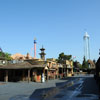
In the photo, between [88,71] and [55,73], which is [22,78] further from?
[88,71]

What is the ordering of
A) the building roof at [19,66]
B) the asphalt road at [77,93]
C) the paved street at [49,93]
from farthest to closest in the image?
the building roof at [19,66] < the paved street at [49,93] < the asphalt road at [77,93]

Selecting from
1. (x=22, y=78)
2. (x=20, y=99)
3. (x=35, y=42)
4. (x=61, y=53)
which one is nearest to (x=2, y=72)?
(x=22, y=78)

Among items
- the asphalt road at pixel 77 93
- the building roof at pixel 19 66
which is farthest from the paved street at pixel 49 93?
the building roof at pixel 19 66

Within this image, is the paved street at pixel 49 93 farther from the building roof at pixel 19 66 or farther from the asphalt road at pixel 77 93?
the building roof at pixel 19 66

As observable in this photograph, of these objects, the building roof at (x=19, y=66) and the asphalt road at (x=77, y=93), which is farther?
the building roof at (x=19, y=66)

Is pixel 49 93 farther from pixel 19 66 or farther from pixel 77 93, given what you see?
pixel 19 66

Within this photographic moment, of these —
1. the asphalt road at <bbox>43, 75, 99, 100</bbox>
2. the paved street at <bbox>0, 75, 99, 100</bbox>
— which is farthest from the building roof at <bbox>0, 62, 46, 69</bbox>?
the asphalt road at <bbox>43, 75, 99, 100</bbox>

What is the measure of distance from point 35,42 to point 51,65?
1132 inches

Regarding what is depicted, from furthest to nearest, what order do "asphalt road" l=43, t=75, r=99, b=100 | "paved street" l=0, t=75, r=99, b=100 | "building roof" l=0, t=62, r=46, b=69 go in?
"building roof" l=0, t=62, r=46, b=69, "paved street" l=0, t=75, r=99, b=100, "asphalt road" l=43, t=75, r=99, b=100

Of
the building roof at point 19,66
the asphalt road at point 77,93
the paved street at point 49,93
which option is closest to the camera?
the asphalt road at point 77,93

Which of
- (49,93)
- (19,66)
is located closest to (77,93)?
(49,93)

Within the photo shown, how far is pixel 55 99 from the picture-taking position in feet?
46.8

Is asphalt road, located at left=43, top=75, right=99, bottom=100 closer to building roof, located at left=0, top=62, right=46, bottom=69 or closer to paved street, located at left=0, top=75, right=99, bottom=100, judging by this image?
paved street, located at left=0, top=75, right=99, bottom=100

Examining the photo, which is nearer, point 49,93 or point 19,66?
point 49,93
